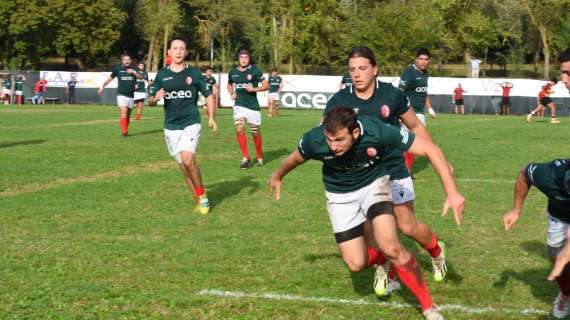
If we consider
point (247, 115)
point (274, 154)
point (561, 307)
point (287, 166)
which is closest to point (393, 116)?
point (287, 166)

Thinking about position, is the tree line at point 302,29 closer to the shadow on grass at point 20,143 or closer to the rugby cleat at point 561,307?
the shadow on grass at point 20,143

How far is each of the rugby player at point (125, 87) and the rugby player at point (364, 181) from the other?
17.0 metres

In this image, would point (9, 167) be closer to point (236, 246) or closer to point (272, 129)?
A: point (236, 246)

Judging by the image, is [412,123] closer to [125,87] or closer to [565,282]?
[565,282]

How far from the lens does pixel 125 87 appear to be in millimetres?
23688

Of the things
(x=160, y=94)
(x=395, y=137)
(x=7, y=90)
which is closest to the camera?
(x=395, y=137)

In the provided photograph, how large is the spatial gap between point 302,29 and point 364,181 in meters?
57.6

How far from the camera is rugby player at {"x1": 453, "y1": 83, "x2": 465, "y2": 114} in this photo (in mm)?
42312

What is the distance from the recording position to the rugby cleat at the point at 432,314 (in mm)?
5832

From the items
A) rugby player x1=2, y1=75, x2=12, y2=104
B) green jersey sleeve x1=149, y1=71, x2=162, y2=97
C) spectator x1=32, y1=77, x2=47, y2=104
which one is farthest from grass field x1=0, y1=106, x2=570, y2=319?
rugby player x1=2, y1=75, x2=12, y2=104

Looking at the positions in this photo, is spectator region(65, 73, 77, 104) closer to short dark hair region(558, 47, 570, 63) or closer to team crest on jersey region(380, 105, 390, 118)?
team crest on jersey region(380, 105, 390, 118)

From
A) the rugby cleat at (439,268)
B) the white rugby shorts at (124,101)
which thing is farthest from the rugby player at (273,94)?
the rugby cleat at (439,268)

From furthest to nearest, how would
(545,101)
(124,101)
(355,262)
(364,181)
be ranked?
(545,101) → (124,101) → (355,262) → (364,181)

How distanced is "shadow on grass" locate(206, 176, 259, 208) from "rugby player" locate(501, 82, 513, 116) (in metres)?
30.1
